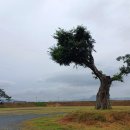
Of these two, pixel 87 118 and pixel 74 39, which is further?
pixel 74 39

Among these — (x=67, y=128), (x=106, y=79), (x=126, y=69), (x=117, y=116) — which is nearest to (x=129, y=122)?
(x=117, y=116)

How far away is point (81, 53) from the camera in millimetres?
44000

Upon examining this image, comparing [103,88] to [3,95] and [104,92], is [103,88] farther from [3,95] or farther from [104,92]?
[3,95]

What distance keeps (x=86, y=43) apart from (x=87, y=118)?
1453 centimetres

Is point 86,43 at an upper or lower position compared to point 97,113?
upper

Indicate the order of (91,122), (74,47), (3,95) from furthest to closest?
1. (3,95)
2. (74,47)
3. (91,122)

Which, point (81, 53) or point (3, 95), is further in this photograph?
point (3, 95)

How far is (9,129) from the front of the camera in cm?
2688

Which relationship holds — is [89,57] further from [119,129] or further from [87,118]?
[119,129]

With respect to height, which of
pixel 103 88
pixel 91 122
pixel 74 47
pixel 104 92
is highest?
pixel 74 47

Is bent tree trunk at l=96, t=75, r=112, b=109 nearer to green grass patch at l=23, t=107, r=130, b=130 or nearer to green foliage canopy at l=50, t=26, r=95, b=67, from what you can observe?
green foliage canopy at l=50, t=26, r=95, b=67

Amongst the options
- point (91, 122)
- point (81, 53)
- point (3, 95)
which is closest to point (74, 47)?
point (81, 53)

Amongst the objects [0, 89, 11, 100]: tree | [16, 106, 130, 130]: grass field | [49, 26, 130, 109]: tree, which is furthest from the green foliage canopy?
[0, 89, 11, 100]: tree

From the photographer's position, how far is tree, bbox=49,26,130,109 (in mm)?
43781
